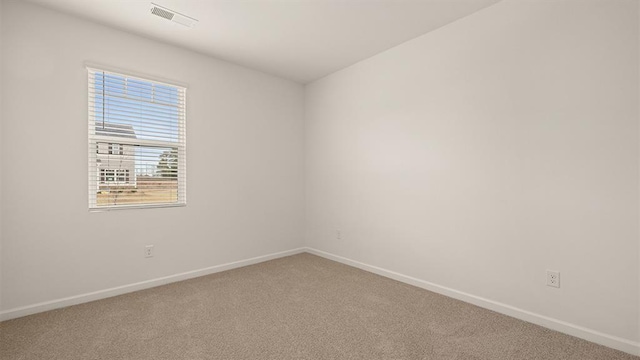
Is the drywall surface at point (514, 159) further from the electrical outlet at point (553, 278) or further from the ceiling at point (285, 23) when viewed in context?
the ceiling at point (285, 23)

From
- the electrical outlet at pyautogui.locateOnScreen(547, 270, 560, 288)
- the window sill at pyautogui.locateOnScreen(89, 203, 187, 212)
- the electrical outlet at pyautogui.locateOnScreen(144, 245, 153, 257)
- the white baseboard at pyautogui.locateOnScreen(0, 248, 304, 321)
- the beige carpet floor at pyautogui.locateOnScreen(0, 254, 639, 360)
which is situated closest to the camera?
the beige carpet floor at pyautogui.locateOnScreen(0, 254, 639, 360)

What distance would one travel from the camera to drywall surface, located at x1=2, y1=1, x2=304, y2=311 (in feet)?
7.82

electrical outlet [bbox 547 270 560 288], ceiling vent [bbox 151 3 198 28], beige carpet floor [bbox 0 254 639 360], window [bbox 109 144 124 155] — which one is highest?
ceiling vent [bbox 151 3 198 28]

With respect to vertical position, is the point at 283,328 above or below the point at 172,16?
below

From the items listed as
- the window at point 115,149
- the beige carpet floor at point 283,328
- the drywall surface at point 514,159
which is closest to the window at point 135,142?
the window at point 115,149

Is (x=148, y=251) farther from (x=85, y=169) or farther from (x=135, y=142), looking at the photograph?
(x=135, y=142)

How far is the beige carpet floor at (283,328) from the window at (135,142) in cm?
98

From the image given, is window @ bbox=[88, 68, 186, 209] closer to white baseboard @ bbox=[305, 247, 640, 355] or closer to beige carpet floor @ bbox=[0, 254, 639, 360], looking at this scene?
beige carpet floor @ bbox=[0, 254, 639, 360]

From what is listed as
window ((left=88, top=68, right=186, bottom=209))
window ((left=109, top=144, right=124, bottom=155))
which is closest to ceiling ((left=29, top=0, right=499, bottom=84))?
window ((left=88, top=68, right=186, bottom=209))

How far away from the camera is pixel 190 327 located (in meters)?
2.20

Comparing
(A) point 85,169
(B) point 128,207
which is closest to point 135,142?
(A) point 85,169

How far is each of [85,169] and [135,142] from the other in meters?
0.49

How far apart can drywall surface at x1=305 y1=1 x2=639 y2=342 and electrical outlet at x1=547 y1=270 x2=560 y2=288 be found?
1.4 inches

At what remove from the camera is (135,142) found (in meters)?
2.97
